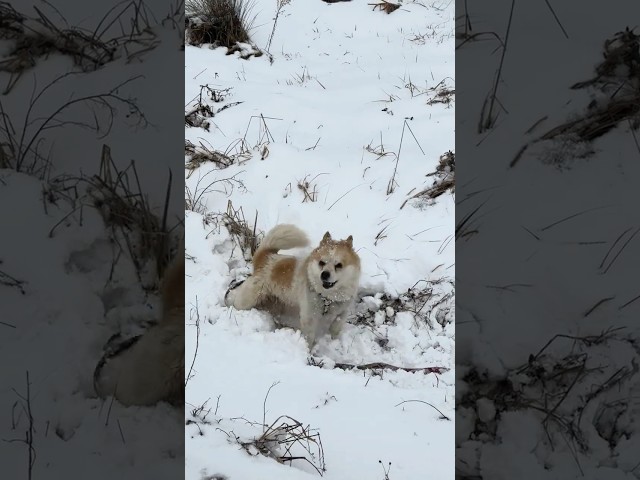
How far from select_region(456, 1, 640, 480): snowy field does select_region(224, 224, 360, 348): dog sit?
5.96ft

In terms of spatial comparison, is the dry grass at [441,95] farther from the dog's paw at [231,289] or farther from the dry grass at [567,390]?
the dry grass at [567,390]

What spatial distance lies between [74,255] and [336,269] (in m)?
2.26

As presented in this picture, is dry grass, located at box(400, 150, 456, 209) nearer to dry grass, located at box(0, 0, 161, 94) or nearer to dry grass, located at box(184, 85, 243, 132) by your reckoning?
dry grass, located at box(184, 85, 243, 132)

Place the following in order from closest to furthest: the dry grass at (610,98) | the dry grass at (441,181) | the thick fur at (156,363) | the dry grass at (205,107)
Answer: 1. the thick fur at (156,363)
2. the dry grass at (610,98)
3. the dry grass at (441,181)
4. the dry grass at (205,107)

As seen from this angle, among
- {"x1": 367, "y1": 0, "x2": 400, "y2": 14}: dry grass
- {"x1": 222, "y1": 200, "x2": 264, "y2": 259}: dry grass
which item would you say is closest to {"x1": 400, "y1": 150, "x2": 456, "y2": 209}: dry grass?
{"x1": 222, "y1": 200, "x2": 264, "y2": 259}: dry grass

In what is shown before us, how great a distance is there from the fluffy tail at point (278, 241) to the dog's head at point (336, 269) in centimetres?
20

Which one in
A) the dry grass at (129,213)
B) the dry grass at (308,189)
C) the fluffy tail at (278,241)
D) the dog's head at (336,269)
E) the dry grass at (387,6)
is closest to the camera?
the dry grass at (129,213)

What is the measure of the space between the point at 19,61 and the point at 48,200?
2.08ft

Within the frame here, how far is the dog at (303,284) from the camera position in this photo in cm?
412

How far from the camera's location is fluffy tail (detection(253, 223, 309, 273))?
4.35 meters

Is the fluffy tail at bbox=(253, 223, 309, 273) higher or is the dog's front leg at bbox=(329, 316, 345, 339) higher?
the fluffy tail at bbox=(253, 223, 309, 273)

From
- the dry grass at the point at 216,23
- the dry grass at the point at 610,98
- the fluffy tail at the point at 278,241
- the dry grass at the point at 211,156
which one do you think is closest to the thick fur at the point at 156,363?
the dry grass at the point at 610,98

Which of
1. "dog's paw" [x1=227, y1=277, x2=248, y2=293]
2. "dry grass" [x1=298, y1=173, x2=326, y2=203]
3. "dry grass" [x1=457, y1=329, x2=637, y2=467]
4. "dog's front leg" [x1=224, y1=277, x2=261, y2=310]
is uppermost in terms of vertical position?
"dry grass" [x1=298, y1=173, x2=326, y2=203]

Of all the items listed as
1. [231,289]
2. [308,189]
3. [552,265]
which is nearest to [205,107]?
[308,189]
